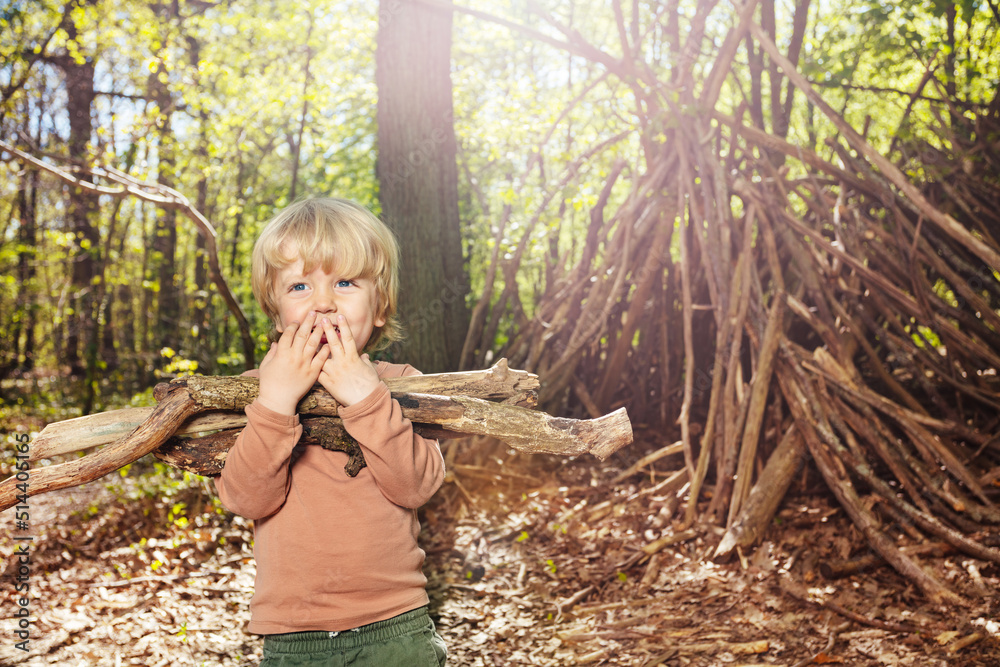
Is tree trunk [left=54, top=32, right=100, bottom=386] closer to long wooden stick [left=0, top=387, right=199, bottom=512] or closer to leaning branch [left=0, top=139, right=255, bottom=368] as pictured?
leaning branch [left=0, top=139, right=255, bottom=368]

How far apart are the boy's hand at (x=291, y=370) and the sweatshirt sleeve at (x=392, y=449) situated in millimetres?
94

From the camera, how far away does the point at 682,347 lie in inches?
182

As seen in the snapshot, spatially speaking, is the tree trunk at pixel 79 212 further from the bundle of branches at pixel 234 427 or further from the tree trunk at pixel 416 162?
the bundle of branches at pixel 234 427

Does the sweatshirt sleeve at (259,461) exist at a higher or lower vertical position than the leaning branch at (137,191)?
lower

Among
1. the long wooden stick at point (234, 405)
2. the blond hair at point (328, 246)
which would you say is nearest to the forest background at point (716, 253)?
the long wooden stick at point (234, 405)

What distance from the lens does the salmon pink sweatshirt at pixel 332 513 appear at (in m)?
1.29

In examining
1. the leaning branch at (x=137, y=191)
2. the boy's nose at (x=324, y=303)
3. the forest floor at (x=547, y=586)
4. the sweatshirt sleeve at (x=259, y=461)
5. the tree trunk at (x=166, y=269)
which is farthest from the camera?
the tree trunk at (x=166, y=269)

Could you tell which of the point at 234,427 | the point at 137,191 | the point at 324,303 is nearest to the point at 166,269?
the point at 137,191

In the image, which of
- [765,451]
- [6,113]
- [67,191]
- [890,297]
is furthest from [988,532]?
[67,191]

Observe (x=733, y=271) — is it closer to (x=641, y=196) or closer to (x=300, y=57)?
(x=641, y=196)

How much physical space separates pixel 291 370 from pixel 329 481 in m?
0.27

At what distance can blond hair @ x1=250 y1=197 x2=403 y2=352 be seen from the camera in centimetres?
141

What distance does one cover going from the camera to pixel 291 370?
129 cm

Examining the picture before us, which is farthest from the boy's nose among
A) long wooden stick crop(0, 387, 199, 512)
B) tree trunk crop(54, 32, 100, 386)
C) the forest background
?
tree trunk crop(54, 32, 100, 386)
